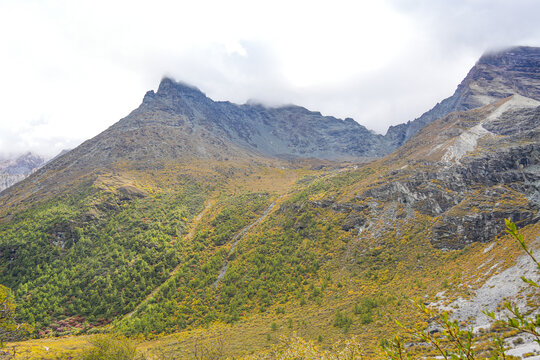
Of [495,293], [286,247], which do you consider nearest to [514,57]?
[286,247]

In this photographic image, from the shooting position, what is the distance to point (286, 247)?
4947cm

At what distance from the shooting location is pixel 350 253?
138 feet

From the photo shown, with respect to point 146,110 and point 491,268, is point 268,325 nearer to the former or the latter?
point 491,268

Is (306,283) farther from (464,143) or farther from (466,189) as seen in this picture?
(464,143)

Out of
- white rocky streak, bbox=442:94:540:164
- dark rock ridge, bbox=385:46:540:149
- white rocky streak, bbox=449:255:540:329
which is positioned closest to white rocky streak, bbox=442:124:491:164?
white rocky streak, bbox=442:94:540:164

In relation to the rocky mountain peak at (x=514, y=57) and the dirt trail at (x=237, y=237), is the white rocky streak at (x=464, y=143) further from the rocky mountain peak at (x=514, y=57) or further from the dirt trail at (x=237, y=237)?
the rocky mountain peak at (x=514, y=57)

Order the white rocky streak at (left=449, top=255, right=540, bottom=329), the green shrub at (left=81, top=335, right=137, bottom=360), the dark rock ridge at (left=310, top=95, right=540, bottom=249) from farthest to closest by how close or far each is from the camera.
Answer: the dark rock ridge at (left=310, top=95, right=540, bottom=249) → the green shrub at (left=81, top=335, right=137, bottom=360) → the white rocky streak at (left=449, top=255, right=540, bottom=329)

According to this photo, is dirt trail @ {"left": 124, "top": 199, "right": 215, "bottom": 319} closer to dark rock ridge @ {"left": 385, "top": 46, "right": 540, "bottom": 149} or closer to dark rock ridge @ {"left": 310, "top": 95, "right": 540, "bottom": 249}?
dark rock ridge @ {"left": 310, "top": 95, "right": 540, "bottom": 249}

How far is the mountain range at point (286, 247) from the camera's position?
30.9m

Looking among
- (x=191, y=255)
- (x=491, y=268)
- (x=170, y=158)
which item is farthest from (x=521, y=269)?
(x=170, y=158)

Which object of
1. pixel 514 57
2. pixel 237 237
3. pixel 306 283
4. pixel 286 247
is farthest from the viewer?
pixel 514 57

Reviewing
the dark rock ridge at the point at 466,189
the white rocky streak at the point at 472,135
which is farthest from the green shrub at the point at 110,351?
the white rocky streak at the point at 472,135

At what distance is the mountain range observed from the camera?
30891 millimetres

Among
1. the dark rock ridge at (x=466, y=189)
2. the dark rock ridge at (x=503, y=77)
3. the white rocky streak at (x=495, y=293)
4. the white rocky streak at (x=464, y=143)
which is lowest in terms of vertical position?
the white rocky streak at (x=495, y=293)
